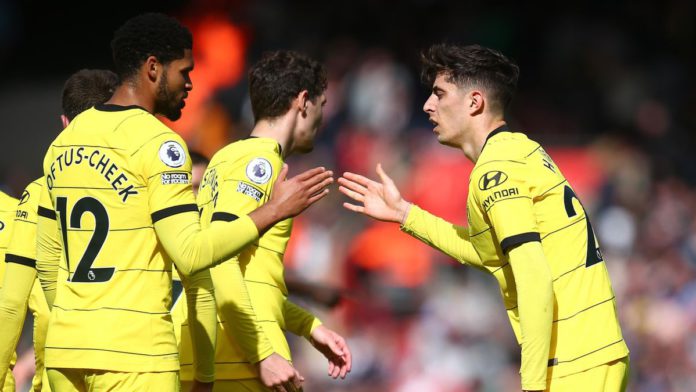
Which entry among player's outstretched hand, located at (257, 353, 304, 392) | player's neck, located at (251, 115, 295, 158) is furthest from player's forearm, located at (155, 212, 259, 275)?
player's neck, located at (251, 115, 295, 158)

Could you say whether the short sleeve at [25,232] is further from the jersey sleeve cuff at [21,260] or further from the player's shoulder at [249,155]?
the player's shoulder at [249,155]

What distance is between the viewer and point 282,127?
5348 millimetres

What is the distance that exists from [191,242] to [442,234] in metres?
1.73

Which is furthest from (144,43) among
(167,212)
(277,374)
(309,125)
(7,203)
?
(7,203)

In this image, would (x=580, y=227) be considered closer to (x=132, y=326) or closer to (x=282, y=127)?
(x=282, y=127)

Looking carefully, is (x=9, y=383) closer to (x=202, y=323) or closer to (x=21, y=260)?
(x=21, y=260)

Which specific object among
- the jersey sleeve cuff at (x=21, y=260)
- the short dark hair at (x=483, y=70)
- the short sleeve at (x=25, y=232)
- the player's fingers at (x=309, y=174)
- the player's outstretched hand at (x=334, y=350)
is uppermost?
the short dark hair at (x=483, y=70)

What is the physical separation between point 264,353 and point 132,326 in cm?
87

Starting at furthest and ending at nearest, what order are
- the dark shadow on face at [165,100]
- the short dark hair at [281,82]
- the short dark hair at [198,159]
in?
the short dark hair at [198,159], the short dark hair at [281,82], the dark shadow on face at [165,100]

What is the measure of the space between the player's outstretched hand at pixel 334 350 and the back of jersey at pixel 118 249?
1480 millimetres

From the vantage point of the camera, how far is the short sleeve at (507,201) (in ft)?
14.4

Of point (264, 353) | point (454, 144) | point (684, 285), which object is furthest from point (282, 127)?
point (684, 285)

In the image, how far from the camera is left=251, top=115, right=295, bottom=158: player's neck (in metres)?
5.31

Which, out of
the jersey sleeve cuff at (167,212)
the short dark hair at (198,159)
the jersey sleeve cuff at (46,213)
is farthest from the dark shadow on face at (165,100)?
the short dark hair at (198,159)
